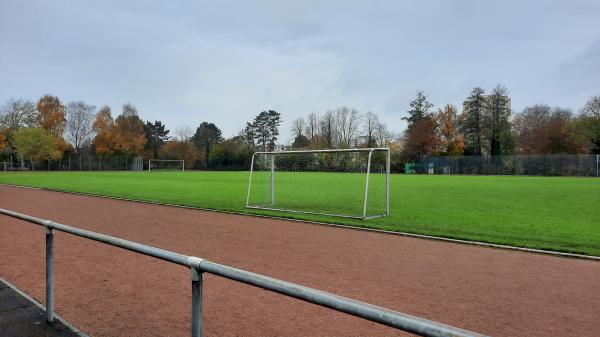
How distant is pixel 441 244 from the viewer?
29.8 ft

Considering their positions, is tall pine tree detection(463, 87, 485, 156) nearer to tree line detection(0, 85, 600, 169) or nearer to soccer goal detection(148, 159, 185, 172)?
tree line detection(0, 85, 600, 169)

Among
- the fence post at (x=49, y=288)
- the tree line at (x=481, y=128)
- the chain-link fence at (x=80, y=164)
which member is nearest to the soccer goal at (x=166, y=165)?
the chain-link fence at (x=80, y=164)

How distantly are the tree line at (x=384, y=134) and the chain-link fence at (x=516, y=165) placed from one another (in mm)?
7182

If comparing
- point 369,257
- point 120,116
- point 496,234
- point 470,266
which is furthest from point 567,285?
point 120,116

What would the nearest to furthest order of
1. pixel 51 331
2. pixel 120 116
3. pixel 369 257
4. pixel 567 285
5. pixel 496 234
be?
pixel 51 331, pixel 567 285, pixel 369 257, pixel 496 234, pixel 120 116

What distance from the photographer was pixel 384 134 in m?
84.8

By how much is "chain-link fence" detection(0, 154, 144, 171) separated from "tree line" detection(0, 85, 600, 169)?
1468 mm

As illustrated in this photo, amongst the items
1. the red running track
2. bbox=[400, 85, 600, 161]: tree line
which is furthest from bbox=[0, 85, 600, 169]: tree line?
the red running track

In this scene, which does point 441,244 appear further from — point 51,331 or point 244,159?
point 244,159

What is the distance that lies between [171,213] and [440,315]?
10.8 metres

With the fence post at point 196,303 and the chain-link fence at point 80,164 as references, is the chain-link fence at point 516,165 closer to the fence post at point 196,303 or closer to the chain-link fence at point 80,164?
the chain-link fence at point 80,164

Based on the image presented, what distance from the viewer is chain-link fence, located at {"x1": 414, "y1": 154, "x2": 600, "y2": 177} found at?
2026 inches

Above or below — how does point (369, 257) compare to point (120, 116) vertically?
below

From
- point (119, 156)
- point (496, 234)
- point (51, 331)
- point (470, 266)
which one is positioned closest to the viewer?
point (51, 331)
